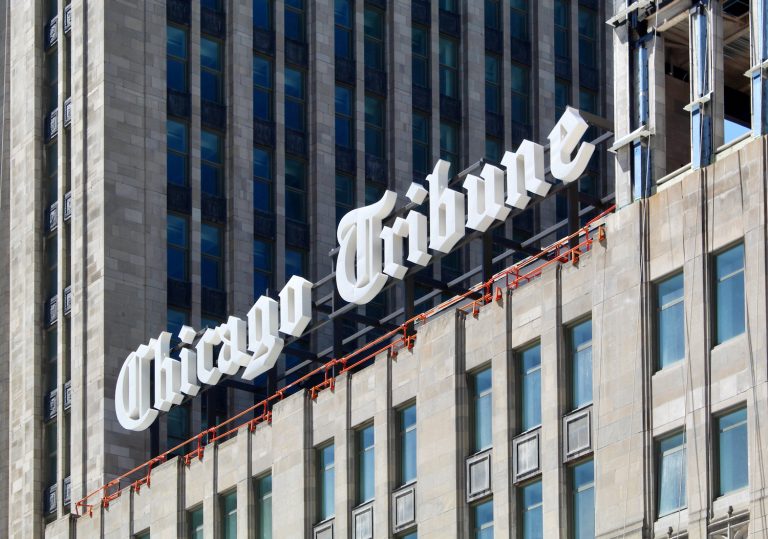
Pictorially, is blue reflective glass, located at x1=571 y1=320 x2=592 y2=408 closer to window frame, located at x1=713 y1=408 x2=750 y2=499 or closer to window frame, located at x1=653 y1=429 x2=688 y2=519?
window frame, located at x1=653 y1=429 x2=688 y2=519

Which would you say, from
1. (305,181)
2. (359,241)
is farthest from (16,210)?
(359,241)

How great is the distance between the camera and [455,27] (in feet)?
378

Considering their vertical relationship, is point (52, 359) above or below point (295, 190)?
below

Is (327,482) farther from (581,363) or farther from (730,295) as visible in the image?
(730,295)

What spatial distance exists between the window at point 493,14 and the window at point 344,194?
1278 centimetres

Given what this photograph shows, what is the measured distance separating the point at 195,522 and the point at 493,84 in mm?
35943

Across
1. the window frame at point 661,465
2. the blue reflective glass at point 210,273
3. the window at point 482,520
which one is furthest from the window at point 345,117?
the window frame at point 661,465

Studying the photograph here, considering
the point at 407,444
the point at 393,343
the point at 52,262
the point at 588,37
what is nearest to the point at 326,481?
the point at 407,444

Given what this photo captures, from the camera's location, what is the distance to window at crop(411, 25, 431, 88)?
11288 cm

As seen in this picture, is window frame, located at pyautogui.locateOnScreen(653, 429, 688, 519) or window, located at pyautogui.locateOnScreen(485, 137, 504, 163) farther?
window, located at pyautogui.locateOnScreen(485, 137, 504, 163)

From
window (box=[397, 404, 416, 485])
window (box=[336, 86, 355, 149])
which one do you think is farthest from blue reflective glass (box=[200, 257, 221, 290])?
window (box=[397, 404, 416, 485])

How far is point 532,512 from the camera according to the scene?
71.2 m

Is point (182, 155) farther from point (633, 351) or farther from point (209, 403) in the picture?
point (633, 351)

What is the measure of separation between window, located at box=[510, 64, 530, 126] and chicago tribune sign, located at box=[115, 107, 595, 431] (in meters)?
26.3
